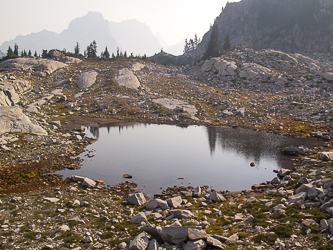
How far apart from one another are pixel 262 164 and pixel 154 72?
80927mm

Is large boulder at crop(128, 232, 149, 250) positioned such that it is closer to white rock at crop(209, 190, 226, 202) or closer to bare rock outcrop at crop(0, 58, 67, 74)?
white rock at crop(209, 190, 226, 202)

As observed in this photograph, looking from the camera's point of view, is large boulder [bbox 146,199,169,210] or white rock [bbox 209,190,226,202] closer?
large boulder [bbox 146,199,169,210]

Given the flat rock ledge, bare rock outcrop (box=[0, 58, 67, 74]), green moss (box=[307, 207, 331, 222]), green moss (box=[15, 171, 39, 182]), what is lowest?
green moss (box=[15, 171, 39, 182])

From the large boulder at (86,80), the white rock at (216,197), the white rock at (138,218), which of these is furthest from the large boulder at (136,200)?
the large boulder at (86,80)

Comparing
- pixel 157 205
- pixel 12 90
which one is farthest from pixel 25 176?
pixel 12 90

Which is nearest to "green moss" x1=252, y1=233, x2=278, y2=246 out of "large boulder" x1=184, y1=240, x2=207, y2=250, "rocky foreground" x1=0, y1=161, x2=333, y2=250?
"rocky foreground" x1=0, y1=161, x2=333, y2=250

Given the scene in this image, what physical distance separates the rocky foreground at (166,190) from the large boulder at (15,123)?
163 millimetres

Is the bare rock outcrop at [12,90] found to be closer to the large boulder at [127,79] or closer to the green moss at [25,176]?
the large boulder at [127,79]

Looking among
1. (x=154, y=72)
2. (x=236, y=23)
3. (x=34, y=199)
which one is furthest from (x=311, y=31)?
(x=34, y=199)

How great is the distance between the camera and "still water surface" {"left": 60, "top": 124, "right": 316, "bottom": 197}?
2791 centimetres

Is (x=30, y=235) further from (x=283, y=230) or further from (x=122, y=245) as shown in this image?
(x=283, y=230)

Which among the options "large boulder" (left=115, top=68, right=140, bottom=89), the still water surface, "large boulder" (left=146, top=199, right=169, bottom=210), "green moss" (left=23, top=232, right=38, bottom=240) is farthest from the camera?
"large boulder" (left=115, top=68, right=140, bottom=89)

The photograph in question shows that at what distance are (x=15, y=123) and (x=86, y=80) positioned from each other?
51507mm

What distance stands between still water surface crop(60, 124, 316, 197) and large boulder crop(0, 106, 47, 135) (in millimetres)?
9867
